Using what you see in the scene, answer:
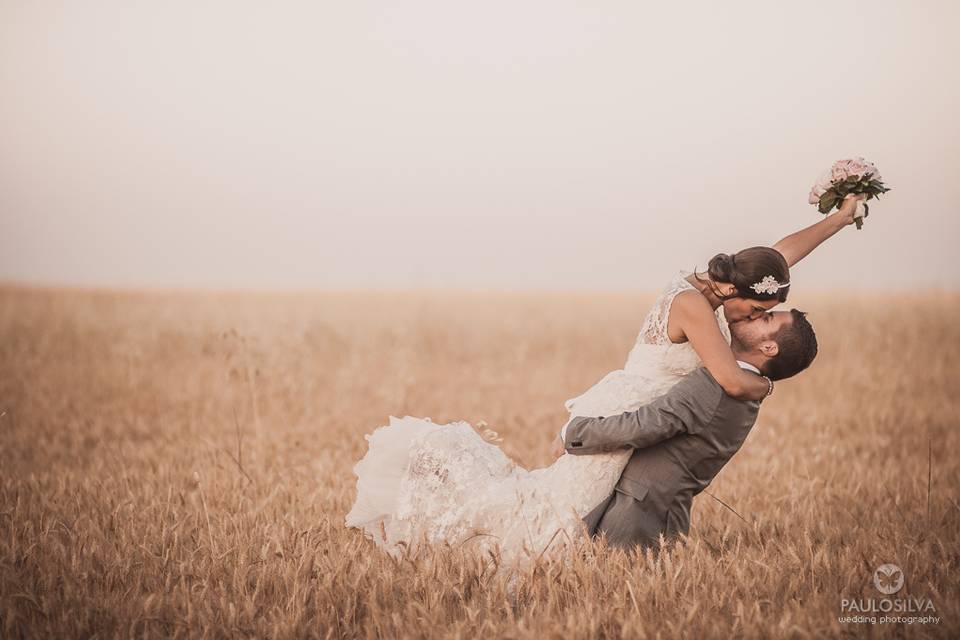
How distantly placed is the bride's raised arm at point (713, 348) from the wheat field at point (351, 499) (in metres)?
0.82

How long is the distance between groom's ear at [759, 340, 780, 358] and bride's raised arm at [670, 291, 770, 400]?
0.40ft

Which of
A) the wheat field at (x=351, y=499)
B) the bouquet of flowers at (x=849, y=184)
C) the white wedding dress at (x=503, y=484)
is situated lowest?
the wheat field at (x=351, y=499)

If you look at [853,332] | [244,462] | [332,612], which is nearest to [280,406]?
[244,462]

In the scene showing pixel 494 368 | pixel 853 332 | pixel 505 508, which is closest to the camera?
pixel 505 508

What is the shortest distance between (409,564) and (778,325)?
217 cm

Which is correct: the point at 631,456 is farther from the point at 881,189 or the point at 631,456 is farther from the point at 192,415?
the point at 192,415

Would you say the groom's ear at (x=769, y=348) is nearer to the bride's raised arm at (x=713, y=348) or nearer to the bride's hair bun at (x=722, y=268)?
→ the bride's raised arm at (x=713, y=348)

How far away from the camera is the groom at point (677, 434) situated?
3.94 m

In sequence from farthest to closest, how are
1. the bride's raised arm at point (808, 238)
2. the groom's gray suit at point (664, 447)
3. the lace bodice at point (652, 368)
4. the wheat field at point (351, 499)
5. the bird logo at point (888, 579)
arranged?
the bride's raised arm at point (808, 238), the lace bodice at point (652, 368), the groom's gray suit at point (664, 447), the bird logo at point (888, 579), the wheat field at point (351, 499)

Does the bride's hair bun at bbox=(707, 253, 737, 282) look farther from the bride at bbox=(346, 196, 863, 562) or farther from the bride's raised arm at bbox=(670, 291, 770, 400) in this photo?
the bride's raised arm at bbox=(670, 291, 770, 400)

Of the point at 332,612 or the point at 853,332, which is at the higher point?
the point at 853,332

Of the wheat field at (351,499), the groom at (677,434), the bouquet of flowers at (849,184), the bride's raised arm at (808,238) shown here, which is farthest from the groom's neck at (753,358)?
the bouquet of flowers at (849,184)

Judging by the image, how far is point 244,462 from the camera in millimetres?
6898

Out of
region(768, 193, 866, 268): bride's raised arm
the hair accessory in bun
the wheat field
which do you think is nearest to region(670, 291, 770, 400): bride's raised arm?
the hair accessory in bun
